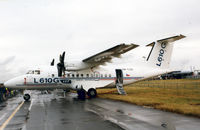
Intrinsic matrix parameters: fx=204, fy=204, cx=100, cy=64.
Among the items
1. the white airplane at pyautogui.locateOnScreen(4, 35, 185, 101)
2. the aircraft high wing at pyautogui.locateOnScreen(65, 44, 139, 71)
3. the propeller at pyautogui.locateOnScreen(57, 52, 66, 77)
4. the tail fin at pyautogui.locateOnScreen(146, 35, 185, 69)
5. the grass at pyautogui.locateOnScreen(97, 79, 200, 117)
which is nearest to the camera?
the grass at pyautogui.locateOnScreen(97, 79, 200, 117)

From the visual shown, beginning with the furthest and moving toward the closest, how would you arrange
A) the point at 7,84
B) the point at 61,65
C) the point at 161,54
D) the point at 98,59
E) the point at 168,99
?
the point at 161,54 → the point at 61,65 → the point at 98,59 → the point at 7,84 → the point at 168,99

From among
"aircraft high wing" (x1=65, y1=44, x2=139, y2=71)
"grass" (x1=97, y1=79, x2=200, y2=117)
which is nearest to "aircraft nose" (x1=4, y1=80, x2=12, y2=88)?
"aircraft high wing" (x1=65, y1=44, x2=139, y2=71)

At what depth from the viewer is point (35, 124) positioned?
28.3ft

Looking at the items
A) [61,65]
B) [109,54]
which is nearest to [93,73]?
[61,65]

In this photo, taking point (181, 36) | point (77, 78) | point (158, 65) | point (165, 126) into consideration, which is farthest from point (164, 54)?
point (165, 126)

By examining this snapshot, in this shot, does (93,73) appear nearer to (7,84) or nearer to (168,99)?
(7,84)

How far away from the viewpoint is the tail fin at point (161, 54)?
24.6 m

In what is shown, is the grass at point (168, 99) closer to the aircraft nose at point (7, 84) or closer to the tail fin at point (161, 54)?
the tail fin at point (161, 54)

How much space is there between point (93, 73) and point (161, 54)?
28.3 feet

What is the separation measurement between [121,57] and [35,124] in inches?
525

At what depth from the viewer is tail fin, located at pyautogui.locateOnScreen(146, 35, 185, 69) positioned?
2458 cm

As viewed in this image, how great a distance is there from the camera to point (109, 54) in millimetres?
19875

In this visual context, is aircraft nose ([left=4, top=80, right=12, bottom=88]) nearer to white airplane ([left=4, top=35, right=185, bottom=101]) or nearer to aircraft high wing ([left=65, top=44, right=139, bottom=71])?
white airplane ([left=4, top=35, right=185, bottom=101])

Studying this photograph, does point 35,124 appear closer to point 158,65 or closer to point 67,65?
point 67,65
